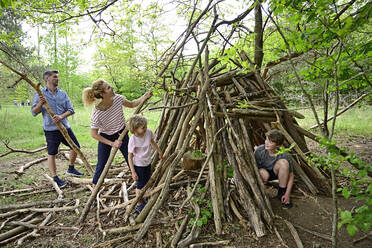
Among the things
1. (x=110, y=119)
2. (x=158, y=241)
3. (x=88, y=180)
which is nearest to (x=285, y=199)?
(x=158, y=241)

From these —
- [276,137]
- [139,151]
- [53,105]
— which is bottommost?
[139,151]

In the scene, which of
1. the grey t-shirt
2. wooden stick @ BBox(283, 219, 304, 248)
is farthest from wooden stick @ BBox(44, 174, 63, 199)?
wooden stick @ BBox(283, 219, 304, 248)

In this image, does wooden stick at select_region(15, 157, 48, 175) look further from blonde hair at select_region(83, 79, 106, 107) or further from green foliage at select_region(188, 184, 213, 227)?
green foliage at select_region(188, 184, 213, 227)

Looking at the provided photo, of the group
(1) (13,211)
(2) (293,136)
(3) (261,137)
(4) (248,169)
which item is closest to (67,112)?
(1) (13,211)

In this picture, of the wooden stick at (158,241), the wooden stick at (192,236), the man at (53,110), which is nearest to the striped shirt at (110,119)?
the man at (53,110)

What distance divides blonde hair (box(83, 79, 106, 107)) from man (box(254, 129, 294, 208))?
2543 millimetres

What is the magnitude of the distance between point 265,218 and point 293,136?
153cm

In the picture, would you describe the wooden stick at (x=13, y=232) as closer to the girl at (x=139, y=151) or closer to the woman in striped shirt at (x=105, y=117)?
the woman in striped shirt at (x=105, y=117)

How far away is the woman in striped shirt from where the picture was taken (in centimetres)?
325

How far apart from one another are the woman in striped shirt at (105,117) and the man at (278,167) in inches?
79.6

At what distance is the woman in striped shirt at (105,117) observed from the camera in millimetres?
3248

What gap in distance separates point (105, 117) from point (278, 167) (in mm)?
2687

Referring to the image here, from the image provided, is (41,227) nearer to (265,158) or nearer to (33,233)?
(33,233)

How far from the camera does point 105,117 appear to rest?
132 inches
